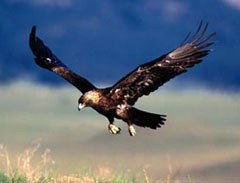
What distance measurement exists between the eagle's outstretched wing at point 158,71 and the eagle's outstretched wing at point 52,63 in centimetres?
58

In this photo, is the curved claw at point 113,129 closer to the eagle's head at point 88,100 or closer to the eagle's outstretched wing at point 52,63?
the eagle's head at point 88,100

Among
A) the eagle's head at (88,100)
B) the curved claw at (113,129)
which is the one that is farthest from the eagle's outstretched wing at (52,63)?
Result: the curved claw at (113,129)

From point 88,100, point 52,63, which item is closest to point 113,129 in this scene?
point 88,100

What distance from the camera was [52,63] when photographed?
56.9 ft

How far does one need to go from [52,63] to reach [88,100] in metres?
1.98

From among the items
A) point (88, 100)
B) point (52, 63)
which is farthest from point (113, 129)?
point (52, 63)

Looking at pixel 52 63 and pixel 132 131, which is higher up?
pixel 52 63

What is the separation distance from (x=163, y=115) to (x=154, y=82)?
2.28 feet

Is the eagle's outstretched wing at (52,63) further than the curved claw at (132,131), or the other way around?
the eagle's outstretched wing at (52,63)

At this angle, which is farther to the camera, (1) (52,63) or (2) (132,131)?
(1) (52,63)

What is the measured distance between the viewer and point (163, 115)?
631 inches

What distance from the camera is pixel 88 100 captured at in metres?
15.6

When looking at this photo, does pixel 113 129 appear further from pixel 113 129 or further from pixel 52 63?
pixel 52 63

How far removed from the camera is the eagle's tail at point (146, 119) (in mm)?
15703
